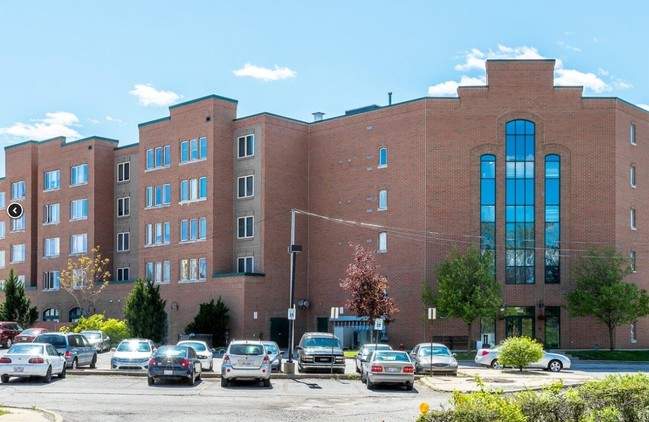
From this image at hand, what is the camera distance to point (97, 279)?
76.1 meters

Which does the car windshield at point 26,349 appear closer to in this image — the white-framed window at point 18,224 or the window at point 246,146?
the window at point 246,146

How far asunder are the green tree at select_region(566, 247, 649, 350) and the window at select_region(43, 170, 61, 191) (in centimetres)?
4400

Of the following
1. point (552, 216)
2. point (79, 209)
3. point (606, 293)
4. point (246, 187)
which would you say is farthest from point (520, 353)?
point (79, 209)

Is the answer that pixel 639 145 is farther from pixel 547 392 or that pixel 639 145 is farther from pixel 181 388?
pixel 547 392

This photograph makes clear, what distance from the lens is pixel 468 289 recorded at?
56.6 meters

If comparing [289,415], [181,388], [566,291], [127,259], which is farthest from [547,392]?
[127,259]

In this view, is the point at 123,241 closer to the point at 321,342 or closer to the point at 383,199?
the point at 383,199

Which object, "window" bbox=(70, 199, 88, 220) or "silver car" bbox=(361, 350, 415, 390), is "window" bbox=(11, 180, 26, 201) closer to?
"window" bbox=(70, 199, 88, 220)

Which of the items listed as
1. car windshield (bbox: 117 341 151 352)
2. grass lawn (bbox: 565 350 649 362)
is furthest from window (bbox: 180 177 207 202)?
grass lawn (bbox: 565 350 649 362)

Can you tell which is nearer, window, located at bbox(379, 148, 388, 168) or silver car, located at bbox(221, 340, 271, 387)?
silver car, located at bbox(221, 340, 271, 387)

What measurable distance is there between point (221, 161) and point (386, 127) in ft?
A: 39.5

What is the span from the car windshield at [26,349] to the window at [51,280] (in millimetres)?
47006

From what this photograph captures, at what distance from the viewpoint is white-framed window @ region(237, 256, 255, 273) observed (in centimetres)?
6562

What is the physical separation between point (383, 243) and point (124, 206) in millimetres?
24912
